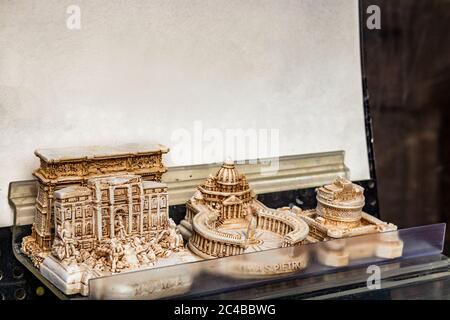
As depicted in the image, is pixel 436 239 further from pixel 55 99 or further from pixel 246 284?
pixel 55 99

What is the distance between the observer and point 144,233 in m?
6.60

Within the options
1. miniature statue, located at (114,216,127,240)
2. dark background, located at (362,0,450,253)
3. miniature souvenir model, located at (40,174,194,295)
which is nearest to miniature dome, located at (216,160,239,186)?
miniature souvenir model, located at (40,174,194,295)

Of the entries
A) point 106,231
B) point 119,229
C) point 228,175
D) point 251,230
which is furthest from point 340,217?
point 106,231

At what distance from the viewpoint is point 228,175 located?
23.8 ft

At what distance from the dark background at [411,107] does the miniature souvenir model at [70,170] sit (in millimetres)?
3305

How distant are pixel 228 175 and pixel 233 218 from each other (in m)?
0.42

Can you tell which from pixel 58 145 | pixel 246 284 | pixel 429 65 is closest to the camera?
pixel 246 284

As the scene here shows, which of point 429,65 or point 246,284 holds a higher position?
point 429,65

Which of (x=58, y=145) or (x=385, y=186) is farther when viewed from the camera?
(x=385, y=186)

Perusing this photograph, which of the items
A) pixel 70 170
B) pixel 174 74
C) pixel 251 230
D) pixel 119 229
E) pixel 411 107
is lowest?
pixel 251 230

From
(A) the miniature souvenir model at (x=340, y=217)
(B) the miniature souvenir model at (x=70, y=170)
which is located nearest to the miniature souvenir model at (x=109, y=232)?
(B) the miniature souvenir model at (x=70, y=170)

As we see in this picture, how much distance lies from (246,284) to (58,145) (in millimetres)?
2335

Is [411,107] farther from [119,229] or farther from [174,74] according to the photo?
[119,229]
